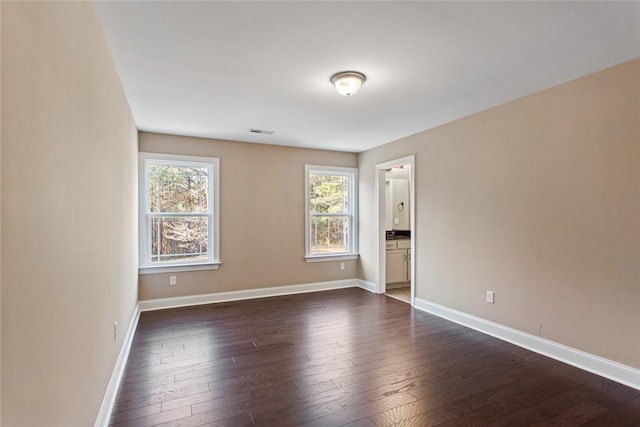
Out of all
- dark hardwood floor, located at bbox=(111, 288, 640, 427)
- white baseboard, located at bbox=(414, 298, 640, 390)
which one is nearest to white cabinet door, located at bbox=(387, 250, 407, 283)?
white baseboard, located at bbox=(414, 298, 640, 390)

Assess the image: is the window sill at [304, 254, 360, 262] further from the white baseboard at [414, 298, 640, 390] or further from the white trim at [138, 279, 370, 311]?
the white baseboard at [414, 298, 640, 390]

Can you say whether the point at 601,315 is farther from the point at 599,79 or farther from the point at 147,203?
the point at 147,203

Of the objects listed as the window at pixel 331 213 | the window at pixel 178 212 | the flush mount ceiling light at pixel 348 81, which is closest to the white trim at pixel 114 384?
the window at pixel 178 212

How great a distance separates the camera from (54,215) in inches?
48.3

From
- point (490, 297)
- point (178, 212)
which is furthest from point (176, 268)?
point (490, 297)

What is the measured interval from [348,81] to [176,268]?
11.4 ft

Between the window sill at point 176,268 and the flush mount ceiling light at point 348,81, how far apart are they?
3198 mm

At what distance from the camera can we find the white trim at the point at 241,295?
Answer: 4.54 metres

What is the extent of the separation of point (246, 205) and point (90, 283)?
11.0 ft

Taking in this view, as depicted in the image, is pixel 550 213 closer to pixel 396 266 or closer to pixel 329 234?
pixel 396 266

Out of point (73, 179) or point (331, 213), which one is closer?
point (73, 179)

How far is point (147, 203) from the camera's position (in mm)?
4508

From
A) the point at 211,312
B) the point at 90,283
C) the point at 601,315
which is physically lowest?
the point at 211,312

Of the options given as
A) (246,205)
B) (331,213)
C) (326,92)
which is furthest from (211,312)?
(326,92)
